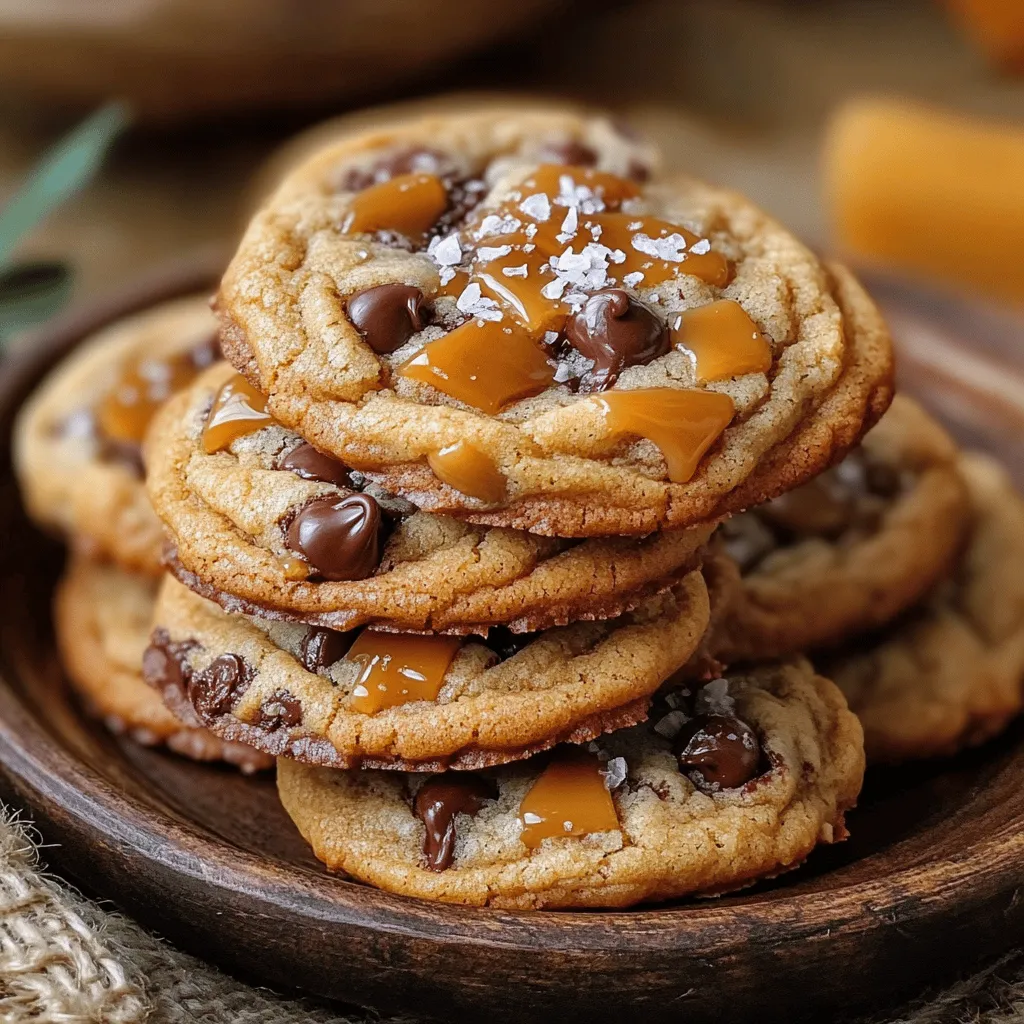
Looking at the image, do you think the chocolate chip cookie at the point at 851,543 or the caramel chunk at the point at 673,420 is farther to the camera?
the chocolate chip cookie at the point at 851,543

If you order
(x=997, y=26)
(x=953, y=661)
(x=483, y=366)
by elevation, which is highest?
(x=483, y=366)

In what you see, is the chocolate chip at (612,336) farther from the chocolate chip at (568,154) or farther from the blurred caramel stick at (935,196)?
the blurred caramel stick at (935,196)

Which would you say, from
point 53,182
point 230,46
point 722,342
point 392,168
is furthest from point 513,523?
point 230,46

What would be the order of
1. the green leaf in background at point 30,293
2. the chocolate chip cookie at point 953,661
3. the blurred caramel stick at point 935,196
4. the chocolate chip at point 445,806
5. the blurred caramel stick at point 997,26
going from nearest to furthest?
the chocolate chip at point 445,806, the chocolate chip cookie at point 953,661, the green leaf in background at point 30,293, the blurred caramel stick at point 935,196, the blurred caramel stick at point 997,26

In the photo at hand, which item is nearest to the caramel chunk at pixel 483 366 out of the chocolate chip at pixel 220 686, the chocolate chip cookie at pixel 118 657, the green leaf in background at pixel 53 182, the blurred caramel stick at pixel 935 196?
the chocolate chip at pixel 220 686

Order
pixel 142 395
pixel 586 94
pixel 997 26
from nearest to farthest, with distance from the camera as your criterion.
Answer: pixel 142 395
pixel 997 26
pixel 586 94

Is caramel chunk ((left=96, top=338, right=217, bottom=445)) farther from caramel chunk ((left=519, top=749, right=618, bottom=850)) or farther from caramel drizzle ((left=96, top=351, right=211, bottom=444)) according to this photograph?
caramel chunk ((left=519, top=749, right=618, bottom=850))

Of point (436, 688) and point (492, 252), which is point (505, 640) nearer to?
point (436, 688)
